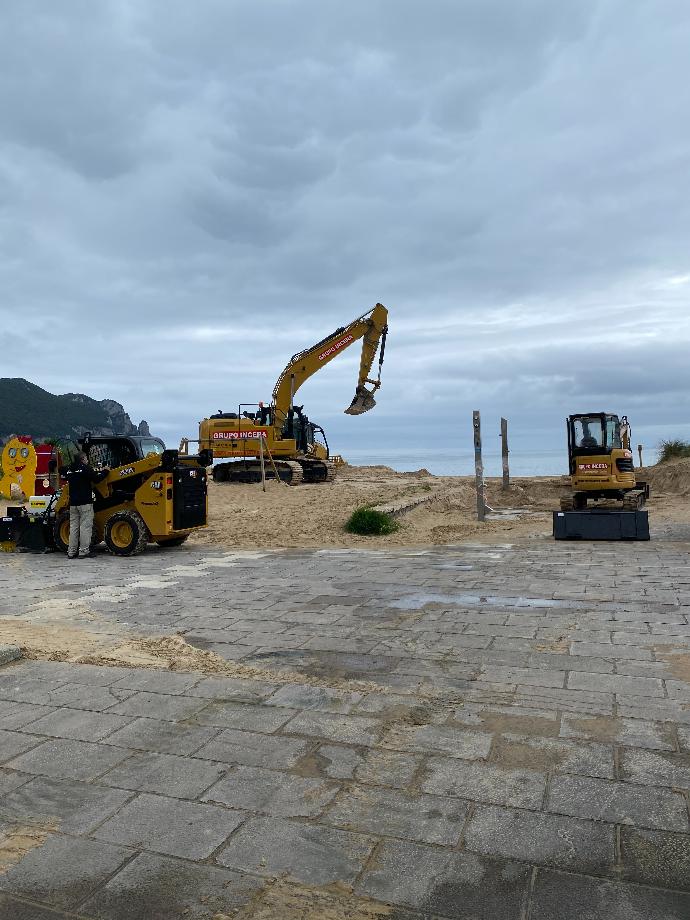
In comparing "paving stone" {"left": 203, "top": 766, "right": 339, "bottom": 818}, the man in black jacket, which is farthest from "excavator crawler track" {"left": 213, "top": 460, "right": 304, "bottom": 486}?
"paving stone" {"left": 203, "top": 766, "right": 339, "bottom": 818}

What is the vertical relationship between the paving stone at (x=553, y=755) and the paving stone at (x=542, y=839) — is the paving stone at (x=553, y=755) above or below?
above

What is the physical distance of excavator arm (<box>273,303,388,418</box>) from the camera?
25.0 metres

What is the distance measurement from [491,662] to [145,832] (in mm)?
2947

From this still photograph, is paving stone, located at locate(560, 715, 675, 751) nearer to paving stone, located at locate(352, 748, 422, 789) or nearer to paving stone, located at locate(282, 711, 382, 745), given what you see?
paving stone, located at locate(352, 748, 422, 789)

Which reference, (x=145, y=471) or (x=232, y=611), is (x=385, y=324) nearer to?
(x=145, y=471)

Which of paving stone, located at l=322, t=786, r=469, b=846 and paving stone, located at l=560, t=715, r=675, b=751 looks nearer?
paving stone, located at l=322, t=786, r=469, b=846

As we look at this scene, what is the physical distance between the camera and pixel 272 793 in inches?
124

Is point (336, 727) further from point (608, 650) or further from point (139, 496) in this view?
point (139, 496)

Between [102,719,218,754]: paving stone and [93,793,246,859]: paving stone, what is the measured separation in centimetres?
53

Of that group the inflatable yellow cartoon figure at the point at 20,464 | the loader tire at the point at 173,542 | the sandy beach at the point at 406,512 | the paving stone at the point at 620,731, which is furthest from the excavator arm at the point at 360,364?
the paving stone at the point at 620,731

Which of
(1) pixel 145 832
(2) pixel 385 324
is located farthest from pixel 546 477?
(1) pixel 145 832

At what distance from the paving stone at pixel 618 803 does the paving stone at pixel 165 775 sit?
5.11 feet

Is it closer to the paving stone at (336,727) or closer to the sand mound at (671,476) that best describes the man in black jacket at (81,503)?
the paving stone at (336,727)

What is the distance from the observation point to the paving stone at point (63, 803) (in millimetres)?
2955
